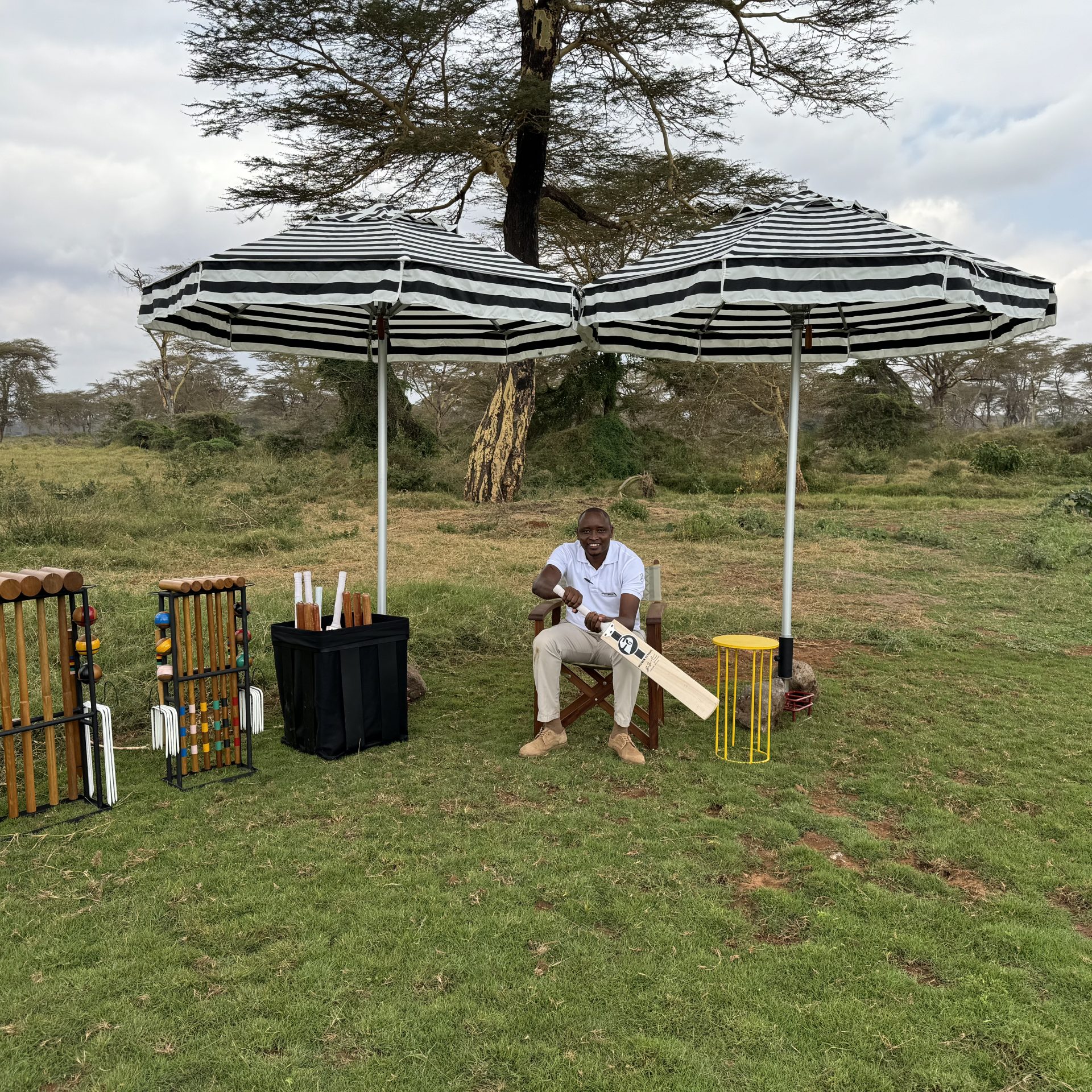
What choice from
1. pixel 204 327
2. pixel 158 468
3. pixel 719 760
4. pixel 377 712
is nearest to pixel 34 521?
pixel 204 327

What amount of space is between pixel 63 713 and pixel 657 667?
2662mm

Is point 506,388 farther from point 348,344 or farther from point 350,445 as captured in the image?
point 348,344

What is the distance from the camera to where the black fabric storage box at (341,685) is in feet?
13.4

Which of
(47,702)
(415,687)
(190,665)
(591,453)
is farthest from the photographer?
(591,453)

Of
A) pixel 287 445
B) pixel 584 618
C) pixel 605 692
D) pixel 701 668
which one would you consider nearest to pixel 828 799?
pixel 605 692

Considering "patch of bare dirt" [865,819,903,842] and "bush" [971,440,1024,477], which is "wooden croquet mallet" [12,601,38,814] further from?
"bush" [971,440,1024,477]

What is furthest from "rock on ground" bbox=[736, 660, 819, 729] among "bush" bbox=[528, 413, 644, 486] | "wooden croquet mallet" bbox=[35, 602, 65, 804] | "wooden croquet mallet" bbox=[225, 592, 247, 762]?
"bush" bbox=[528, 413, 644, 486]

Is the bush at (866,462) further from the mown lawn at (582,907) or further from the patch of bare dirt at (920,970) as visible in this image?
the patch of bare dirt at (920,970)

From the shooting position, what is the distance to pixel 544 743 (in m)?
4.27

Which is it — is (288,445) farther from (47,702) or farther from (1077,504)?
(47,702)

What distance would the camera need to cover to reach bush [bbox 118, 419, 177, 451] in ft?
98.1

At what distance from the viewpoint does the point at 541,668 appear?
429cm

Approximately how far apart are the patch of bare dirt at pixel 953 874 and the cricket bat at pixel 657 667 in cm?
109

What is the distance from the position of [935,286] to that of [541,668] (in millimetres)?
2547
